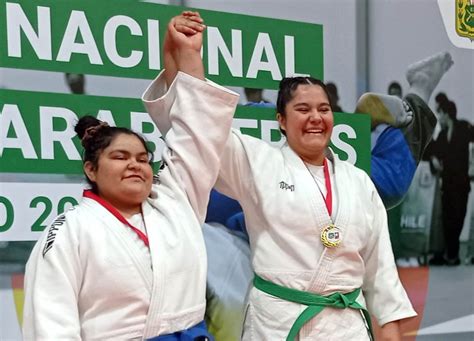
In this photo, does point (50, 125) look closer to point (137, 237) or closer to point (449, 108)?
point (137, 237)

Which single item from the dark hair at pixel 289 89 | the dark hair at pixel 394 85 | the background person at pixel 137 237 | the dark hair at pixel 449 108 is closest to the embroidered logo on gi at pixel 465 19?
the dark hair at pixel 449 108

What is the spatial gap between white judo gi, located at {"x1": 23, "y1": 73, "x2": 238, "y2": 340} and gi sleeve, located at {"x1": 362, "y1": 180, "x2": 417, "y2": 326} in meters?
0.56

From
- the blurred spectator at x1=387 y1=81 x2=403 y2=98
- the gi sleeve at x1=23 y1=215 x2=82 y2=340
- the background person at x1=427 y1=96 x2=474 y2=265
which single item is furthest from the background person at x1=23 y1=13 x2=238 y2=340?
the background person at x1=427 y1=96 x2=474 y2=265

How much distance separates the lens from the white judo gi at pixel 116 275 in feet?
4.26

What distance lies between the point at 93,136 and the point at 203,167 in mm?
271

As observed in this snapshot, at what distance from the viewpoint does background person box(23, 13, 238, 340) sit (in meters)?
1.32

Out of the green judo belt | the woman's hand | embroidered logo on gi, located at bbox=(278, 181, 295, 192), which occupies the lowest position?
the green judo belt

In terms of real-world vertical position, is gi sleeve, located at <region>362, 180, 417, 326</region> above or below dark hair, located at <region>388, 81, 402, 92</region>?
below

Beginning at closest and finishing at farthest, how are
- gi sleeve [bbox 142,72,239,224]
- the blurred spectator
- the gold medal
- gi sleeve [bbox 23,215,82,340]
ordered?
1. gi sleeve [bbox 23,215,82,340]
2. gi sleeve [bbox 142,72,239,224]
3. the gold medal
4. the blurred spectator

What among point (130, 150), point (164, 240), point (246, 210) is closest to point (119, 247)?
point (164, 240)

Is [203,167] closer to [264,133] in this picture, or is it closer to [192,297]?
[192,297]

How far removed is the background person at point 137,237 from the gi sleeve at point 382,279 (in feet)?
1.71

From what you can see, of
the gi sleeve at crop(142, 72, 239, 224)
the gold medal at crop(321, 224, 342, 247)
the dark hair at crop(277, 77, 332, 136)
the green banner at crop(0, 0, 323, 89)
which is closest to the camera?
the gi sleeve at crop(142, 72, 239, 224)

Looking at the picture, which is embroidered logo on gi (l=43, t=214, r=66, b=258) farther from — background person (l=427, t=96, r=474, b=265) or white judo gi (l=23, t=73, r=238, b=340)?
background person (l=427, t=96, r=474, b=265)
